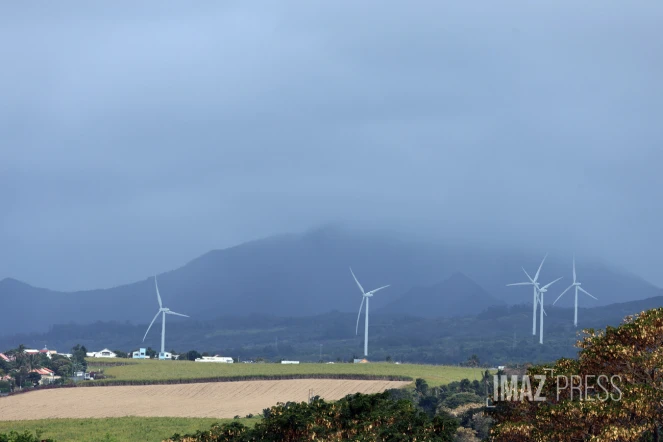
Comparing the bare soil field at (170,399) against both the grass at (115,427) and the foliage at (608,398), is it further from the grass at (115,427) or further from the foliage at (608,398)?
the foliage at (608,398)

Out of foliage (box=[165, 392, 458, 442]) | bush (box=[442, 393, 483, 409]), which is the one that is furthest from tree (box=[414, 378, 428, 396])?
foliage (box=[165, 392, 458, 442])

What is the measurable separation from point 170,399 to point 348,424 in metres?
128

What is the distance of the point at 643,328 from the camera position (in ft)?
149

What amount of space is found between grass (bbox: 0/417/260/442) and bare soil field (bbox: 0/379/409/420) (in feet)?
26.7

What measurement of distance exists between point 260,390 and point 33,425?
5609cm

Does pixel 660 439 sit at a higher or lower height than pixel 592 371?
lower

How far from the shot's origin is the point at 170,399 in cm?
17950

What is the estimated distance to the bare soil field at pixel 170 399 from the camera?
160 metres

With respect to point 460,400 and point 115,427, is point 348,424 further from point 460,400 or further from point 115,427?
point 115,427

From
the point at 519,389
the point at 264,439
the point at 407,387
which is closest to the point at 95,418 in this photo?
the point at 407,387

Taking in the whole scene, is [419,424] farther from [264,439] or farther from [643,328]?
[643,328]

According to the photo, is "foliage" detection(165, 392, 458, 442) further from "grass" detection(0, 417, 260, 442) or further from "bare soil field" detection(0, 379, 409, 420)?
"bare soil field" detection(0, 379, 409, 420)

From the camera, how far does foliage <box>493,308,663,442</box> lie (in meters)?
43.7

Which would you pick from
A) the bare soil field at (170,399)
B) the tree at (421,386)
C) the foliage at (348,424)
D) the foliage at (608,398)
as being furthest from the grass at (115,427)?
the foliage at (608,398)
